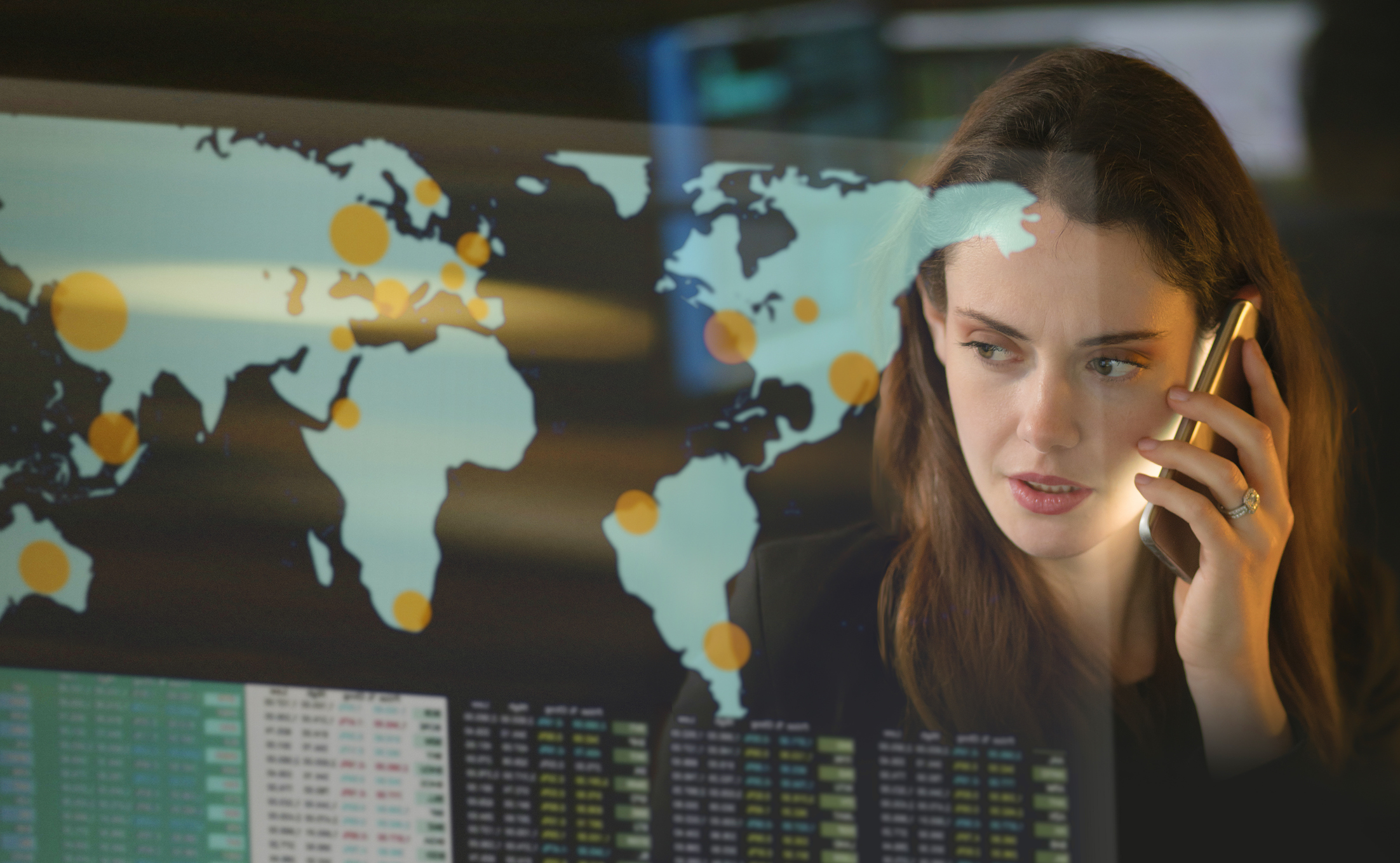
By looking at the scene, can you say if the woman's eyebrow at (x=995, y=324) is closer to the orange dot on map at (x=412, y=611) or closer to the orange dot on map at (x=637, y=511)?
the orange dot on map at (x=637, y=511)

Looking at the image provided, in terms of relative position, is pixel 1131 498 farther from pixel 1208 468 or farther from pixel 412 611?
pixel 412 611

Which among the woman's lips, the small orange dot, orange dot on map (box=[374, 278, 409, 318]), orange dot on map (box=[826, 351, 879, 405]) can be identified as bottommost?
the woman's lips

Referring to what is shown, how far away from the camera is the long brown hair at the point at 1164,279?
28.8 inches

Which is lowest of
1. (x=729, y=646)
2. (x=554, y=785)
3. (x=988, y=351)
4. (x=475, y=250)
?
(x=554, y=785)

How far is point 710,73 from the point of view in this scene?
2.70ft

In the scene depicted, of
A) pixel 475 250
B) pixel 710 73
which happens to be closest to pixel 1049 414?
pixel 710 73

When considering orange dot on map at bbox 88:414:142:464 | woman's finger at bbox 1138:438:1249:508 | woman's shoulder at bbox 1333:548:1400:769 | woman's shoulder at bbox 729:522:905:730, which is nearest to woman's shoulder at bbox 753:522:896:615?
woman's shoulder at bbox 729:522:905:730

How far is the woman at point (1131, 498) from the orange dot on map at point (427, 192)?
396 millimetres

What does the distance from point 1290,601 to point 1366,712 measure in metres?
0.09

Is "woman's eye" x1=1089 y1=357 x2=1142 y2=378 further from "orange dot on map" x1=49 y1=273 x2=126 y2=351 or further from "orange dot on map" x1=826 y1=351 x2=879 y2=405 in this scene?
"orange dot on map" x1=49 y1=273 x2=126 y2=351

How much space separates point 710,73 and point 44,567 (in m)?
0.75

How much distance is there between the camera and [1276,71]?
0.72 meters

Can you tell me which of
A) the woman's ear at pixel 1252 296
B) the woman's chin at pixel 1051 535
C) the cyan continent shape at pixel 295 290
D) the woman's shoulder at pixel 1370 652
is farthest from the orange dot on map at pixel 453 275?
the woman's shoulder at pixel 1370 652

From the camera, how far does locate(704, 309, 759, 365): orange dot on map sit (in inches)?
33.0
